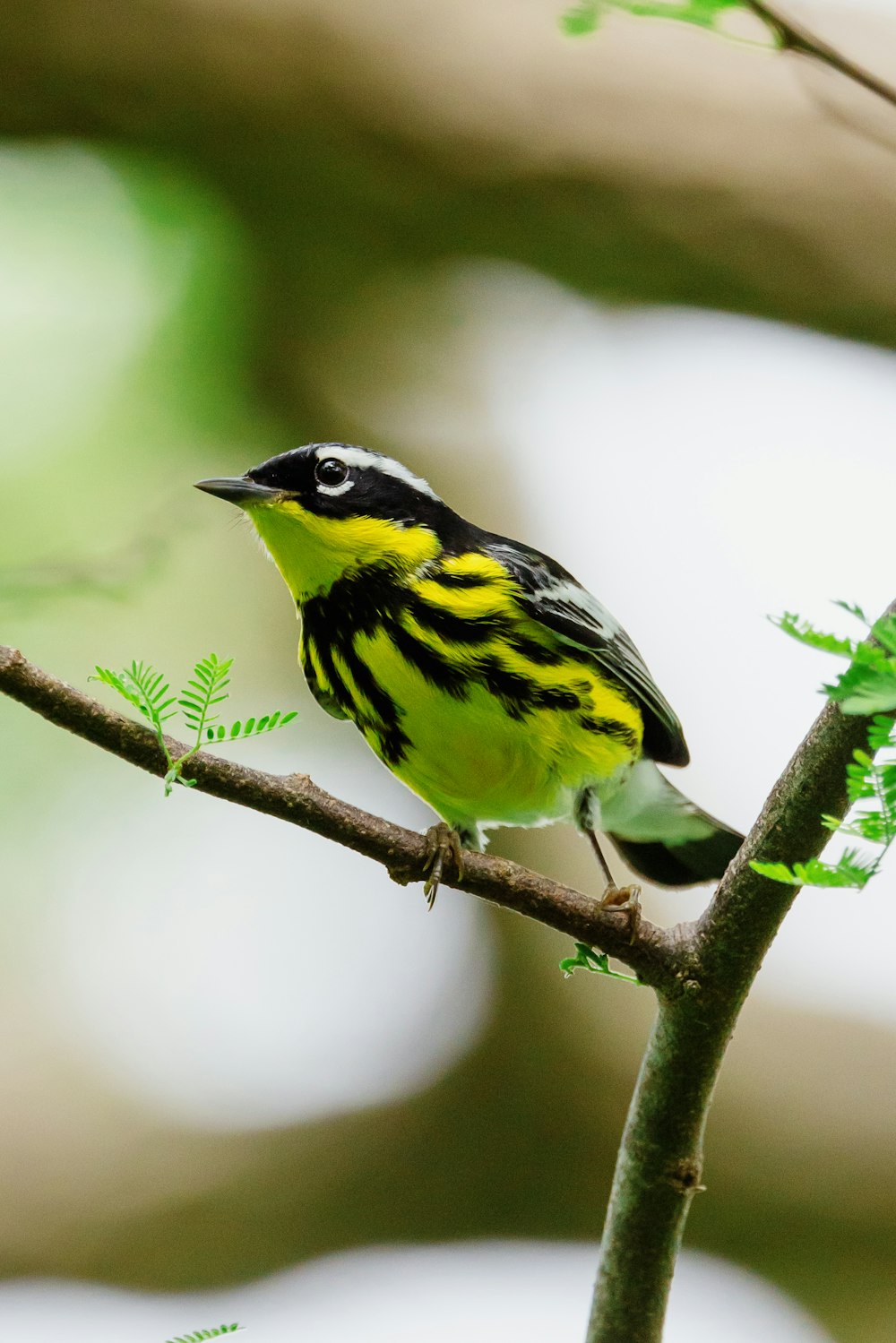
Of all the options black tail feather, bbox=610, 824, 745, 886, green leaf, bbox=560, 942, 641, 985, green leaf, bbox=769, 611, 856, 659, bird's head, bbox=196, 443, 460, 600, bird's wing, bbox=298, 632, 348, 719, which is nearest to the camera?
green leaf, bbox=769, 611, 856, 659

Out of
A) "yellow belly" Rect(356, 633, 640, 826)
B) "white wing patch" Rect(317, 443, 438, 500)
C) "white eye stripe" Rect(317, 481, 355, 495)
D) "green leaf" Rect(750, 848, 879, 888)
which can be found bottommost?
"green leaf" Rect(750, 848, 879, 888)

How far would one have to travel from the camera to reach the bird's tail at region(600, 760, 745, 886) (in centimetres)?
407

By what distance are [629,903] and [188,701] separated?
87 centimetres

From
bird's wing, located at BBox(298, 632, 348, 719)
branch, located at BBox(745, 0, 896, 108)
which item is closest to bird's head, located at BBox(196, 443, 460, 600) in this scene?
bird's wing, located at BBox(298, 632, 348, 719)

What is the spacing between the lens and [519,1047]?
4715mm

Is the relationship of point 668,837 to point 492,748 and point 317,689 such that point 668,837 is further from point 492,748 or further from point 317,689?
point 317,689

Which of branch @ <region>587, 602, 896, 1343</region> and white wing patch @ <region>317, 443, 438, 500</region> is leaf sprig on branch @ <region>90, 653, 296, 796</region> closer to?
branch @ <region>587, 602, 896, 1343</region>

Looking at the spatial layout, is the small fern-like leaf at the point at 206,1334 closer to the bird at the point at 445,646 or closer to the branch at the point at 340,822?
the branch at the point at 340,822

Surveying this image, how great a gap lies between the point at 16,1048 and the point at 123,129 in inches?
127

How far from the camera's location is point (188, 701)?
183 centimetres

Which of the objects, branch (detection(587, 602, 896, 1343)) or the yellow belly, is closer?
branch (detection(587, 602, 896, 1343))

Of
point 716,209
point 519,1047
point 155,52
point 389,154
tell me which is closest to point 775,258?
point 716,209

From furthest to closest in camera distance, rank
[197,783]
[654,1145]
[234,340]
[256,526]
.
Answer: [234,340], [256,526], [654,1145], [197,783]

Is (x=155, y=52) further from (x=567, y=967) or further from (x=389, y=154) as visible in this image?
(x=567, y=967)
